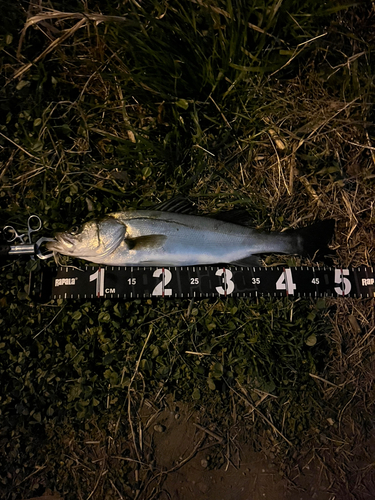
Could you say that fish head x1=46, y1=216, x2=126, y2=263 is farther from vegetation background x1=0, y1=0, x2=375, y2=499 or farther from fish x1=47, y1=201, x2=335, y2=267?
vegetation background x1=0, y1=0, x2=375, y2=499

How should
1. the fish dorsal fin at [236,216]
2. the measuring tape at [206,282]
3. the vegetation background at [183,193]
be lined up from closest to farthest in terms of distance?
1. the vegetation background at [183,193]
2. the measuring tape at [206,282]
3. the fish dorsal fin at [236,216]

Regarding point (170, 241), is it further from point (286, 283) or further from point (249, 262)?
point (286, 283)

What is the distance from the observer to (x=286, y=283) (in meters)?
3.14

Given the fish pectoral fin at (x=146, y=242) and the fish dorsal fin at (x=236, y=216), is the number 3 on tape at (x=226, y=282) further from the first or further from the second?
the fish pectoral fin at (x=146, y=242)

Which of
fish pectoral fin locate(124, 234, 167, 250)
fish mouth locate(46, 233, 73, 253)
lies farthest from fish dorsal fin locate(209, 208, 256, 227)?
fish mouth locate(46, 233, 73, 253)

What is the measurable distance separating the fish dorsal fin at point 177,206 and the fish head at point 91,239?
404mm

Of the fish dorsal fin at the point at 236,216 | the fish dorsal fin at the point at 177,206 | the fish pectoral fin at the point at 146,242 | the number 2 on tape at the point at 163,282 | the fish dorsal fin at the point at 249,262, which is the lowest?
the number 2 on tape at the point at 163,282

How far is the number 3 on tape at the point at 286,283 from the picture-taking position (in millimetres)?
3125

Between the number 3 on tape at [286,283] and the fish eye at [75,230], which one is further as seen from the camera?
the number 3 on tape at [286,283]

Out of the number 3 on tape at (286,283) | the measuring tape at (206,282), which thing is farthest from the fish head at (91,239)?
the number 3 on tape at (286,283)

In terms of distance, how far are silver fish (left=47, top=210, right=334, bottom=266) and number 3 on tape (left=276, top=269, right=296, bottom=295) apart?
0.23 meters

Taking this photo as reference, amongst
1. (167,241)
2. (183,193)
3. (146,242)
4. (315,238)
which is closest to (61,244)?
(146,242)

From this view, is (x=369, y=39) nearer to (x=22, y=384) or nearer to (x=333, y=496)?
(x=333, y=496)

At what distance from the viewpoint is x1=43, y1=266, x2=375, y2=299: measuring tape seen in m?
3.03
